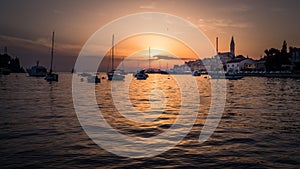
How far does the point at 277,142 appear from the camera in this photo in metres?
10.9

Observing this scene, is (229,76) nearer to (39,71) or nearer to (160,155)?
(39,71)

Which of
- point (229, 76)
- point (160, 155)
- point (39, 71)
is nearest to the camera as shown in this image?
point (160, 155)

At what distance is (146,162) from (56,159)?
302 centimetres

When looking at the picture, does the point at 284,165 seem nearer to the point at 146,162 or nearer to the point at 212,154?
the point at 212,154

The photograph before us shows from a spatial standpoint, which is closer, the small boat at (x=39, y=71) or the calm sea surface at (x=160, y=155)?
the calm sea surface at (x=160, y=155)

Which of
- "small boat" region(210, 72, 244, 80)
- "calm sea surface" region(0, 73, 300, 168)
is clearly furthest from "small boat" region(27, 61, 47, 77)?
"calm sea surface" region(0, 73, 300, 168)

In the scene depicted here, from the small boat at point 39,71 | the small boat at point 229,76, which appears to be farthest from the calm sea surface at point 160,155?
the small boat at point 39,71

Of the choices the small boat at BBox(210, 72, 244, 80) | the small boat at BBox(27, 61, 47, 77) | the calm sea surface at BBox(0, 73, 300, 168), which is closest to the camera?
the calm sea surface at BBox(0, 73, 300, 168)

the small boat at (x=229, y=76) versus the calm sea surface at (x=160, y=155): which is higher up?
the small boat at (x=229, y=76)

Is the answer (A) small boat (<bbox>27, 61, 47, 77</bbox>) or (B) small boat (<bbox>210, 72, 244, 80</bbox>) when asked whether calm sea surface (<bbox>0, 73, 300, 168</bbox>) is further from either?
(A) small boat (<bbox>27, 61, 47, 77</bbox>)

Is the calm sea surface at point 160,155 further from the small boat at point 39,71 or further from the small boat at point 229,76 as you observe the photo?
the small boat at point 39,71

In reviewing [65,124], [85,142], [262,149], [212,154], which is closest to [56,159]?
[85,142]

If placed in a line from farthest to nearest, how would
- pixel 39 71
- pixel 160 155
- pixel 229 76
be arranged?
pixel 39 71 → pixel 229 76 → pixel 160 155

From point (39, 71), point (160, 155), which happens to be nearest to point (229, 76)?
point (39, 71)
